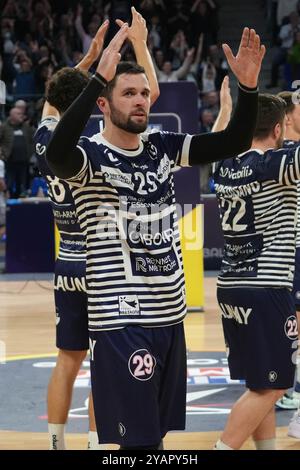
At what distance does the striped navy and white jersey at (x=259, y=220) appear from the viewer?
489 cm

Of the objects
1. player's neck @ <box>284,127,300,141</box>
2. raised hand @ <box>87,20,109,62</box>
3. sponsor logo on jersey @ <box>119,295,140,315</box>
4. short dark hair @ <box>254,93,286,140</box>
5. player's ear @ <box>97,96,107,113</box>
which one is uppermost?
raised hand @ <box>87,20,109,62</box>

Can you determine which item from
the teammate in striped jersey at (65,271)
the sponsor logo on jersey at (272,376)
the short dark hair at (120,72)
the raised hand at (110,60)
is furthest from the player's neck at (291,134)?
the raised hand at (110,60)

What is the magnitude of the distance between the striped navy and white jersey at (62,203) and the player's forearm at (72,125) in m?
1.37

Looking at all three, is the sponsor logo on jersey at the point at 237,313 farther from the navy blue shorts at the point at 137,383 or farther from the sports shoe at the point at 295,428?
the sports shoe at the point at 295,428

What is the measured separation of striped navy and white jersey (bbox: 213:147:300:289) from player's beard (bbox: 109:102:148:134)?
3.14 feet

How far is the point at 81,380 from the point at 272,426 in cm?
268

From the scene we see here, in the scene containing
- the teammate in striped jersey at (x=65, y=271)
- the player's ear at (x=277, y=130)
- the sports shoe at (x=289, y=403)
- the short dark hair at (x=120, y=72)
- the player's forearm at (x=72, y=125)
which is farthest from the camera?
the sports shoe at (x=289, y=403)

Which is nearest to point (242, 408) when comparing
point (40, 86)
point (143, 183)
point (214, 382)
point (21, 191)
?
point (143, 183)

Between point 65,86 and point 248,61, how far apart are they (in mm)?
1363

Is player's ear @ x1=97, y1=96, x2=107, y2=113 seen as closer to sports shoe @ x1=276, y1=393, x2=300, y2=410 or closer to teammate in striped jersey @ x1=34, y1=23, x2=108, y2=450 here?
teammate in striped jersey @ x1=34, y1=23, x2=108, y2=450

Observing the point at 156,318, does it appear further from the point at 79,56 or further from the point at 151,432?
the point at 79,56

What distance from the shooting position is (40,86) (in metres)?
18.7

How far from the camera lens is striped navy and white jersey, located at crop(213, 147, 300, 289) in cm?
489

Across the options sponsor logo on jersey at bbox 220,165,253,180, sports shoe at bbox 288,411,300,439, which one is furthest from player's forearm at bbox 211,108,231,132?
sports shoe at bbox 288,411,300,439
